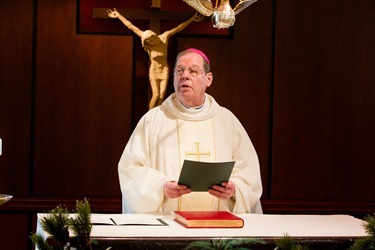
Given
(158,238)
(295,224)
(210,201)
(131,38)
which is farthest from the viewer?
(131,38)

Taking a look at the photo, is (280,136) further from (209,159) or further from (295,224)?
(295,224)

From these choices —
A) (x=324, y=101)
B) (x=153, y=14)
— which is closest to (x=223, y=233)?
(x=153, y=14)

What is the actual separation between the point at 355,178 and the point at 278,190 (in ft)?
2.42

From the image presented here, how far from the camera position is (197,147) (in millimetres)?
4262

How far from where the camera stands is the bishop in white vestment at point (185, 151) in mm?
3928

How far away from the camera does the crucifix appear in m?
5.86

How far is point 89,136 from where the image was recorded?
6.13m

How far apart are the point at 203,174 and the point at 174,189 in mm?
259

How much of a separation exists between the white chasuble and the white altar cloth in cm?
65

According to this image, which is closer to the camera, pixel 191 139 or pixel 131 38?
pixel 191 139

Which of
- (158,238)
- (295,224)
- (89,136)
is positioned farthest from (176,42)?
(158,238)

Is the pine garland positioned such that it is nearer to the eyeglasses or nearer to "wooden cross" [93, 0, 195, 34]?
the eyeglasses

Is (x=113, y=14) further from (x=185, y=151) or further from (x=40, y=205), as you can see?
(x=185, y=151)

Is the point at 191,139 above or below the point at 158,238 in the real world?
above
